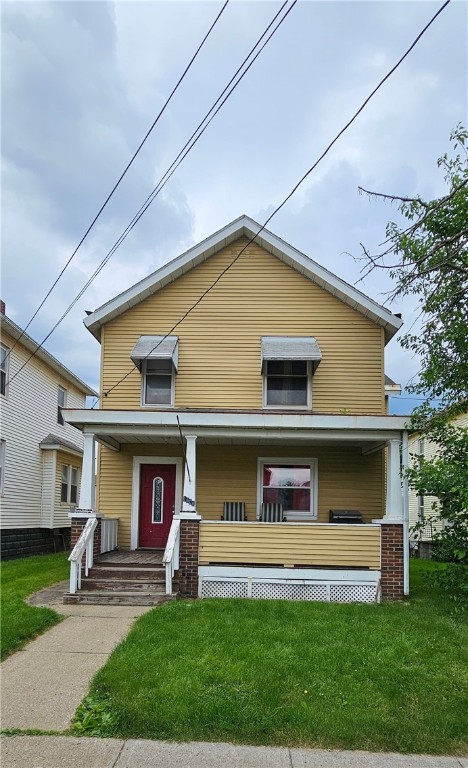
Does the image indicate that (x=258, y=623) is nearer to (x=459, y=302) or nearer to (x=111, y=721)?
(x=111, y=721)

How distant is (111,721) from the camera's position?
196 inches

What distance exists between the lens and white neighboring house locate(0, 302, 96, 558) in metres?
17.7

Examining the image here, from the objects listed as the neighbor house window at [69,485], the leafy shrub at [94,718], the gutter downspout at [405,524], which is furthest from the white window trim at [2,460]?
the leafy shrub at [94,718]

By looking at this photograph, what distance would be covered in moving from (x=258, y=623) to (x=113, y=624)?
206 centimetres

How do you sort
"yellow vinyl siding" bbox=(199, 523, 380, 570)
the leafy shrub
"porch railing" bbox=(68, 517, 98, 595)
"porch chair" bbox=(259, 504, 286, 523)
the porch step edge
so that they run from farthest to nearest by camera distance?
1. "porch chair" bbox=(259, 504, 286, 523)
2. "yellow vinyl siding" bbox=(199, 523, 380, 570)
3. "porch railing" bbox=(68, 517, 98, 595)
4. the porch step edge
5. the leafy shrub

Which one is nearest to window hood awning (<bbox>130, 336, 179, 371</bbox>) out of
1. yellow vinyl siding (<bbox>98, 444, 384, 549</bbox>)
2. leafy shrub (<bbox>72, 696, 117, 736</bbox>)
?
yellow vinyl siding (<bbox>98, 444, 384, 549</bbox>)

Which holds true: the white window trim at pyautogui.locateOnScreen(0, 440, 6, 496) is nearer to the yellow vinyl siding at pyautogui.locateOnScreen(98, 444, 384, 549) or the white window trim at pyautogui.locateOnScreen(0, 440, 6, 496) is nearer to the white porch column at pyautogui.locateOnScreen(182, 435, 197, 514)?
the yellow vinyl siding at pyautogui.locateOnScreen(98, 444, 384, 549)

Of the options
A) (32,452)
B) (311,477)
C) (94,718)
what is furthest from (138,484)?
(94,718)

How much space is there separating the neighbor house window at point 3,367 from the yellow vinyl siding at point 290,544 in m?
9.49

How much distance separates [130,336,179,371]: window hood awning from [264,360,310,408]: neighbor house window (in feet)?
6.98

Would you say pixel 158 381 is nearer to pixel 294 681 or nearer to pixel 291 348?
pixel 291 348

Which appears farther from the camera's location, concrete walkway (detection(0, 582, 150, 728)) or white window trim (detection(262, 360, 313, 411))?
white window trim (detection(262, 360, 313, 411))

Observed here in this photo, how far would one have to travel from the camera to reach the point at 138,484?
13.4 meters

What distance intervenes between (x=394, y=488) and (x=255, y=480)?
3.35 metres
